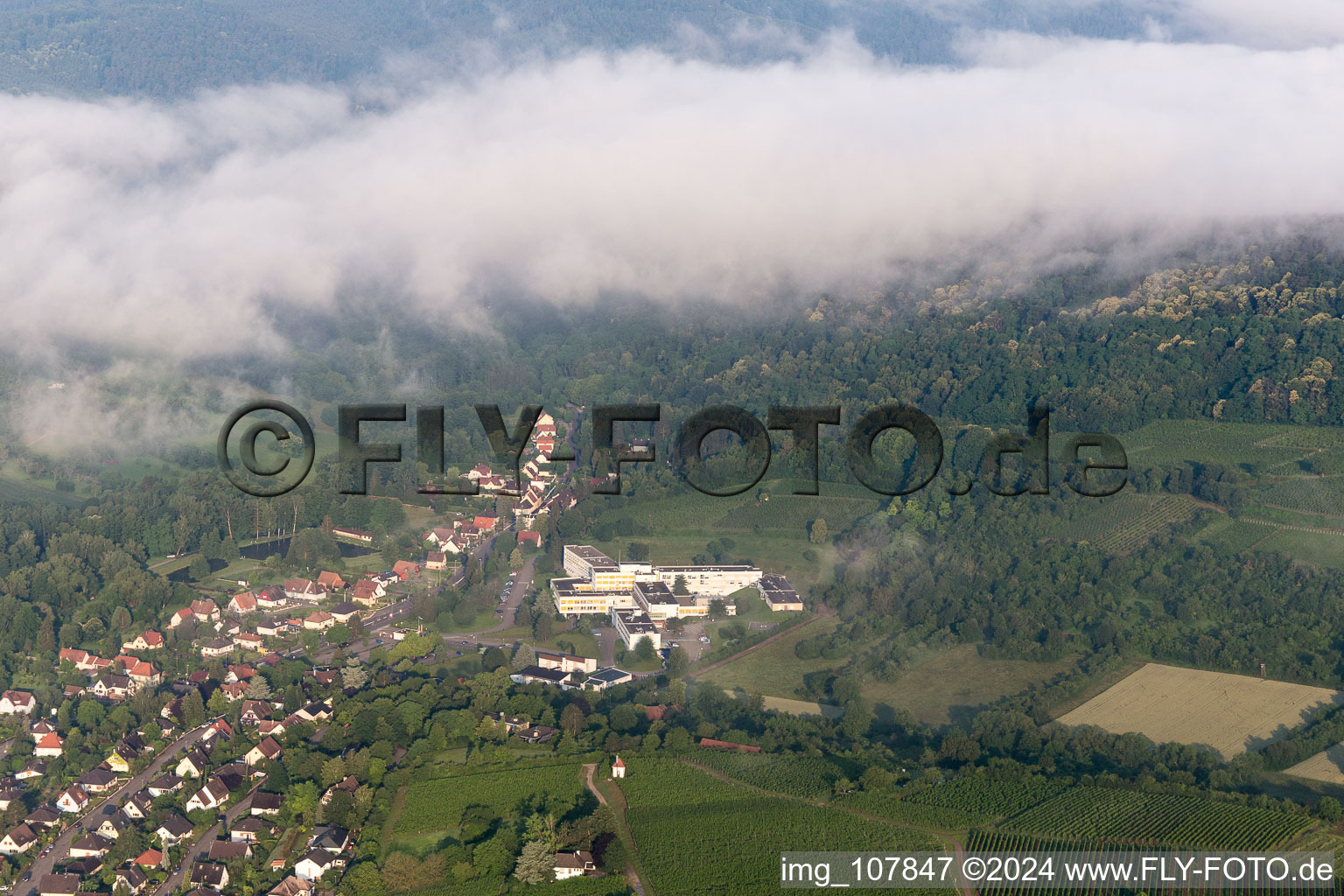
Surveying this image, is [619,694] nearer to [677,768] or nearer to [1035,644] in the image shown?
[677,768]

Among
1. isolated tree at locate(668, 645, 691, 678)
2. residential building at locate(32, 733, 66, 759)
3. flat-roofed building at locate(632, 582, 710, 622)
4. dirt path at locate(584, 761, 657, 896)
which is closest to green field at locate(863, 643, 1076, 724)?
isolated tree at locate(668, 645, 691, 678)

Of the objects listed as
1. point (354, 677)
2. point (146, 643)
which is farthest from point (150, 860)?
point (146, 643)

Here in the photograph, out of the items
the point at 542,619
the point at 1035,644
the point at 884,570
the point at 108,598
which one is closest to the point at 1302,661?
the point at 1035,644

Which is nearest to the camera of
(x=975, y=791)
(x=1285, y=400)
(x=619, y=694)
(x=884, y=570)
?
(x=975, y=791)

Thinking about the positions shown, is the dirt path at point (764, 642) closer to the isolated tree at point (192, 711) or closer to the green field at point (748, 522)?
the green field at point (748, 522)

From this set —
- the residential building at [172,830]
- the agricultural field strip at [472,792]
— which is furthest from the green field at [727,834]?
the residential building at [172,830]

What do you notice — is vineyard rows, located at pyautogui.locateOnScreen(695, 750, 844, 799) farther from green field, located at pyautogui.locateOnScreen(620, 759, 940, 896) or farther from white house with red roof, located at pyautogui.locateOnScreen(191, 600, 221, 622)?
white house with red roof, located at pyautogui.locateOnScreen(191, 600, 221, 622)
